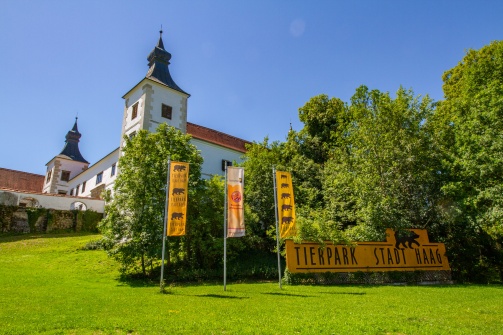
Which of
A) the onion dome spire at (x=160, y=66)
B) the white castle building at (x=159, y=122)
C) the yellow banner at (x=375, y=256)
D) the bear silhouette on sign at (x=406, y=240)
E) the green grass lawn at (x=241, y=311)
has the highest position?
the onion dome spire at (x=160, y=66)

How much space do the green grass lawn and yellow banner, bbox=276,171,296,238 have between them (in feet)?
8.31

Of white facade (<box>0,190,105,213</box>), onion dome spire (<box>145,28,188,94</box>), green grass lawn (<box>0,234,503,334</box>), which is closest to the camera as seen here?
green grass lawn (<box>0,234,503,334</box>)

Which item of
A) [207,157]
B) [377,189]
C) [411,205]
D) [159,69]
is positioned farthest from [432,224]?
[159,69]

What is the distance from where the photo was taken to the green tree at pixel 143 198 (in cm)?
1850

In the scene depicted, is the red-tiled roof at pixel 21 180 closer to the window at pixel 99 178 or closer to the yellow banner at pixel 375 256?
the window at pixel 99 178

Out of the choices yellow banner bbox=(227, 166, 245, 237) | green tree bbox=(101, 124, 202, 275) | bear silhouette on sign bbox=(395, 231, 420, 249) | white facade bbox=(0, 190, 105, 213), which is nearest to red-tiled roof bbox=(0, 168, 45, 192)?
white facade bbox=(0, 190, 105, 213)

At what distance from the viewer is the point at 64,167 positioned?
55688 millimetres

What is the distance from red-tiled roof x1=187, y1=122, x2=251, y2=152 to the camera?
37656mm

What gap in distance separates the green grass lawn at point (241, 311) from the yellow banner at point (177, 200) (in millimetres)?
2467

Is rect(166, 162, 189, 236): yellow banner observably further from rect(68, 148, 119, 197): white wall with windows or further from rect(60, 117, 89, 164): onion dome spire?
rect(60, 117, 89, 164): onion dome spire

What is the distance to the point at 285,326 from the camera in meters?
7.75

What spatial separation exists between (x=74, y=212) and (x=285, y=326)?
3203 centimetres

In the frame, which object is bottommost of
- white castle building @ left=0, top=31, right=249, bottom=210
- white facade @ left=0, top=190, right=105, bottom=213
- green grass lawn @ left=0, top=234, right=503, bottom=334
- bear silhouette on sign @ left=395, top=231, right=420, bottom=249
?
green grass lawn @ left=0, top=234, right=503, bottom=334

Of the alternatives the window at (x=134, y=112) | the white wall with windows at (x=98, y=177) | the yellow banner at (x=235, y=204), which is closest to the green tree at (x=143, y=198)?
the yellow banner at (x=235, y=204)
